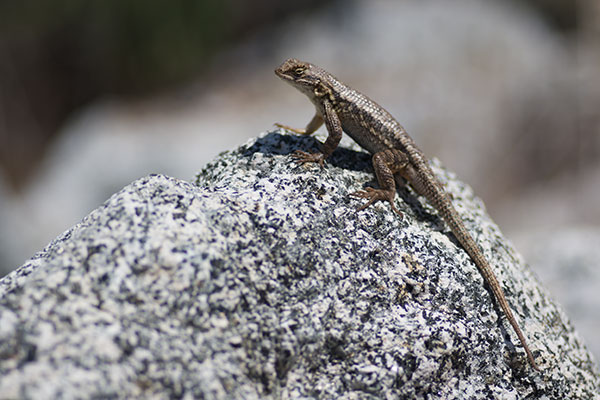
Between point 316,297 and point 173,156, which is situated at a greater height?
point 173,156

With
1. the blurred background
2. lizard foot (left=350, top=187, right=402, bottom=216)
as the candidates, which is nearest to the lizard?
lizard foot (left=350, top=187, right=402, bottom=216)

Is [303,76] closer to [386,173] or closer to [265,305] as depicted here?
[386,173]

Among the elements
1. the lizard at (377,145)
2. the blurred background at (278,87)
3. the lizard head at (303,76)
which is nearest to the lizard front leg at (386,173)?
the lizard at (377,145)

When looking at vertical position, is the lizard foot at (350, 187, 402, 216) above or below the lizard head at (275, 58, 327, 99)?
below

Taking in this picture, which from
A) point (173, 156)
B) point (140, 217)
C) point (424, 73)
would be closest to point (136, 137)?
point (173, 156)

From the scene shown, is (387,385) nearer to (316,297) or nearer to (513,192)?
(316,297)

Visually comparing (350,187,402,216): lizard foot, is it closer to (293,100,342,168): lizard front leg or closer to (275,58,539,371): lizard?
(275,58,539,371): lizard
